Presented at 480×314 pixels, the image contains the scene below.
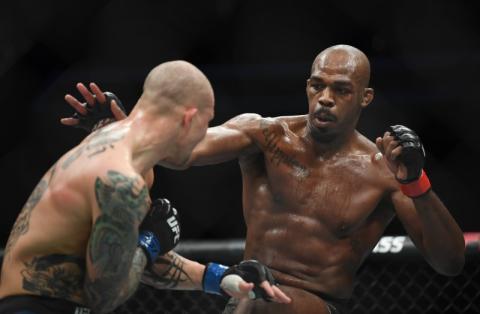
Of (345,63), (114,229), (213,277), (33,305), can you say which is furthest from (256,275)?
(345,63)

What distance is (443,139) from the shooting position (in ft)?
9.70

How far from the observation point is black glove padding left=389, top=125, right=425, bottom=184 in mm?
2027

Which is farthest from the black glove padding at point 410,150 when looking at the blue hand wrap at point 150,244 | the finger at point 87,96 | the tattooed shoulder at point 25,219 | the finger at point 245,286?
the tattooed shoulder at point 25,219

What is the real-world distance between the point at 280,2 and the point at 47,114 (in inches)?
35.5

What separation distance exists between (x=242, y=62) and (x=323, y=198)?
854 mm

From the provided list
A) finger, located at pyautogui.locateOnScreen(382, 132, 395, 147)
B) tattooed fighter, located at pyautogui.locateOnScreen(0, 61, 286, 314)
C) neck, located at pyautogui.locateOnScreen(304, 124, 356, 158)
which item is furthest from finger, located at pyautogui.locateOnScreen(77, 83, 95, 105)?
finger, located at pyautogui.locateOnScreen(382, 132, 395, 147)

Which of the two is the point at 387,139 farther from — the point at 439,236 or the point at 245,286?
the point at 245,286

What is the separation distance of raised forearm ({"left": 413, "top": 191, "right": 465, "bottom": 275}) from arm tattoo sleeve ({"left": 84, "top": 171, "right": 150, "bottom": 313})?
0.81 metres

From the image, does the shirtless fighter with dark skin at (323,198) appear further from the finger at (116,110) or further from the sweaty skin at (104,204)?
the sweaty skin at (104,204)

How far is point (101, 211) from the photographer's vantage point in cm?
161

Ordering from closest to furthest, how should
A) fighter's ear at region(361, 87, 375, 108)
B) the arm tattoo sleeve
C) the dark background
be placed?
the arm tattoo sleeve, fighter's ear at region(361, 87, 375, 108), the dark background

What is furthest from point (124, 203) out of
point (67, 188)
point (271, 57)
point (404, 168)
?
point (271, 57)

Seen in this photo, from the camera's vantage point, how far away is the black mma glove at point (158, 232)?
184cm

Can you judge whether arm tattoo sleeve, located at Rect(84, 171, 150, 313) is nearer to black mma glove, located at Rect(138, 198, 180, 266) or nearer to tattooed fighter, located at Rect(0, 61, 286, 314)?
tattooed fighter, located at Rect(0, 61, 286, 314)
